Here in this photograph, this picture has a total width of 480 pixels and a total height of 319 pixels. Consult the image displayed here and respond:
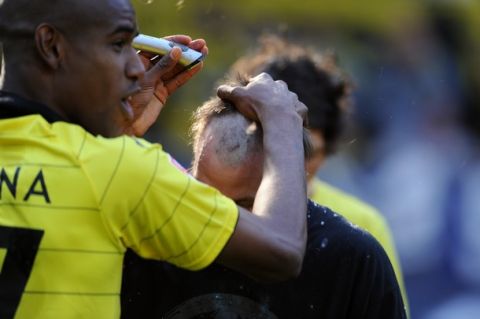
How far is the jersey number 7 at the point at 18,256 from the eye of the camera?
8.99 feet

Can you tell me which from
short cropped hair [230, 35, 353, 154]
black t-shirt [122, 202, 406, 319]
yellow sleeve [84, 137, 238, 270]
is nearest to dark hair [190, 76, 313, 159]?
black t-shirt [122, 202, 406, 319]

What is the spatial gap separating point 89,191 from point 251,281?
0.84m

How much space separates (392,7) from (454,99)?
1001mm

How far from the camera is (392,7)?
9.85 m

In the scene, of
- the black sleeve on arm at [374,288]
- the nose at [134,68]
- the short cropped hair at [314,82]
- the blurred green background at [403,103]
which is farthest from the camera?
the blurred green background at [403,103]

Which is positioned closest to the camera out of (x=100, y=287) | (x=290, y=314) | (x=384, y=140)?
(x=100, y=287)

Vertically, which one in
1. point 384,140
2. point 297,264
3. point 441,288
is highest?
point 297,264

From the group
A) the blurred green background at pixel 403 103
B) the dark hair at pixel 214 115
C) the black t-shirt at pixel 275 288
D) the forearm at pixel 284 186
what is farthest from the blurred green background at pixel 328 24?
the forearm at pixel 284 186

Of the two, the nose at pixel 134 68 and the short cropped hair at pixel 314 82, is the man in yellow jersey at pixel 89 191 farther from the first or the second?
the short cropped hair at pixel 314 82

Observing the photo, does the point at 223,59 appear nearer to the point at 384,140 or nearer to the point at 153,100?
the point at 384,140

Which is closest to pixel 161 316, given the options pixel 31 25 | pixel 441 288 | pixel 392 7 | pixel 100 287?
pixel 100 287

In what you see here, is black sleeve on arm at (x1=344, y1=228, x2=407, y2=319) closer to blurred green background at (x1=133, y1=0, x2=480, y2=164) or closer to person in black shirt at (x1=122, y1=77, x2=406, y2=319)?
person in black shirt at (x1=122, y1=77, x2=406, y2=319)

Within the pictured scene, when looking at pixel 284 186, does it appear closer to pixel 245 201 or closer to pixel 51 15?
pixel 245 201

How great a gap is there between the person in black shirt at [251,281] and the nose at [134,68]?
551mm
